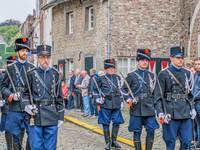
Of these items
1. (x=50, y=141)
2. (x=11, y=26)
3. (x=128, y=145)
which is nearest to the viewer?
(x=50, y=141)

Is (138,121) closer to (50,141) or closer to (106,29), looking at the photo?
(50,141)

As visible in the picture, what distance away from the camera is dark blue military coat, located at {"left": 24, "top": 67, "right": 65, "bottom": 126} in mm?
4680

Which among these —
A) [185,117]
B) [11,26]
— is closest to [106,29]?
[185,117]

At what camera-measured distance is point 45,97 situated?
475 centimetres

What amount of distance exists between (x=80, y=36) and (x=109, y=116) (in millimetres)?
9474

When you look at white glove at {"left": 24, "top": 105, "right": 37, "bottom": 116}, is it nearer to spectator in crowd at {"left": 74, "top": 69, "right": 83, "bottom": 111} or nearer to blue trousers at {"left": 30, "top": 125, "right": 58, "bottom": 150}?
blue trousers at {"left": 30, "top": 125, "right": 58, "bottom": 150}

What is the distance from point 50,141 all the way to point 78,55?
38.6ft

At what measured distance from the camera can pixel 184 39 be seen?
538 inches

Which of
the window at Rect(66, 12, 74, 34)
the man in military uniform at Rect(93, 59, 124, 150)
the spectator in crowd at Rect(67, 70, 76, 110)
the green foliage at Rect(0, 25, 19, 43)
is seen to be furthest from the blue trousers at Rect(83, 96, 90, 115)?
the green foliage at Rect(0, 25, 19, 43)

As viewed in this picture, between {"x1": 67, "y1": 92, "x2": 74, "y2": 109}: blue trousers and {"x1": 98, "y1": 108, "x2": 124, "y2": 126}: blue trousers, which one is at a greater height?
{"x1": 98, "y1": 108, "x2": 124, "y2": 126}: blue trousers

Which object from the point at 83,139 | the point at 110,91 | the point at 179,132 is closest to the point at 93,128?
the point at 83,139

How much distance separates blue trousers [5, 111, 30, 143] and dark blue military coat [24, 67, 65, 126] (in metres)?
1.23

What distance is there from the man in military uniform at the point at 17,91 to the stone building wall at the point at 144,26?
Result: 8412mm

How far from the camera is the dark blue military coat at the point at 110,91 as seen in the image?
23.6 ft
